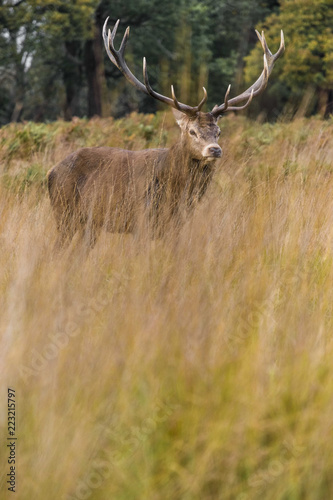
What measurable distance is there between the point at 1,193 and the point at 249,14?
944 inches

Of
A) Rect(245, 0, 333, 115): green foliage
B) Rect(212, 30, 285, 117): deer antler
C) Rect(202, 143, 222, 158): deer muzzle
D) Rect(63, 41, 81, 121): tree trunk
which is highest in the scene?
Rect(212, 30, 285, 117): deer antler

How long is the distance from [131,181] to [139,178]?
60mm

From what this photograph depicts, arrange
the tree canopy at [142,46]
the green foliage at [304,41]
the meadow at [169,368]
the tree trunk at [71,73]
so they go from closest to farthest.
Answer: the meadow at [169,368] < the tree canopy at [142,46] < the green foliage at [304,41] < the tree trunk at [71,73]

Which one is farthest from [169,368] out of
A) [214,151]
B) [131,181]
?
[131,181]

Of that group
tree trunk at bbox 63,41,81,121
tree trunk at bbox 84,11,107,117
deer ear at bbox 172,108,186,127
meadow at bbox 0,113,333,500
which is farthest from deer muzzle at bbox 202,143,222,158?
tree trunk at bbox 63,41,81,121

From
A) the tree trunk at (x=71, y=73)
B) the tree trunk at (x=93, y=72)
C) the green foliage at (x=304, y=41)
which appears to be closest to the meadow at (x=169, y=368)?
the tree trunk at (x=93, y=72)

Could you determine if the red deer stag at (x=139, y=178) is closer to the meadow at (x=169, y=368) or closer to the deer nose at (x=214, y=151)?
the deer nose at (x=214, y=151)

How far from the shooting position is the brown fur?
4359mm

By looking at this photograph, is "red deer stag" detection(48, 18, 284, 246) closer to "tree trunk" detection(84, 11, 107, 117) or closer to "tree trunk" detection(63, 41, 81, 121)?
"tree trunk" detection(84, 11, 107, 117)

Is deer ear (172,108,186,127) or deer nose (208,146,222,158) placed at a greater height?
deer ear (172,108,186,127)

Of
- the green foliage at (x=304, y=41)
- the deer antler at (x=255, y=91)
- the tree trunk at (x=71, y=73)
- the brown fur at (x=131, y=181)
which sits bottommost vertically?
the tree trunk at (x=71, y=73)

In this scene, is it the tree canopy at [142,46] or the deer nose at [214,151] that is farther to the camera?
the tree canopy at [142,46]

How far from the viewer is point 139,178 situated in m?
4.62

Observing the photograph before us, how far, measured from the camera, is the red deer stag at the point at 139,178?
4.35m
